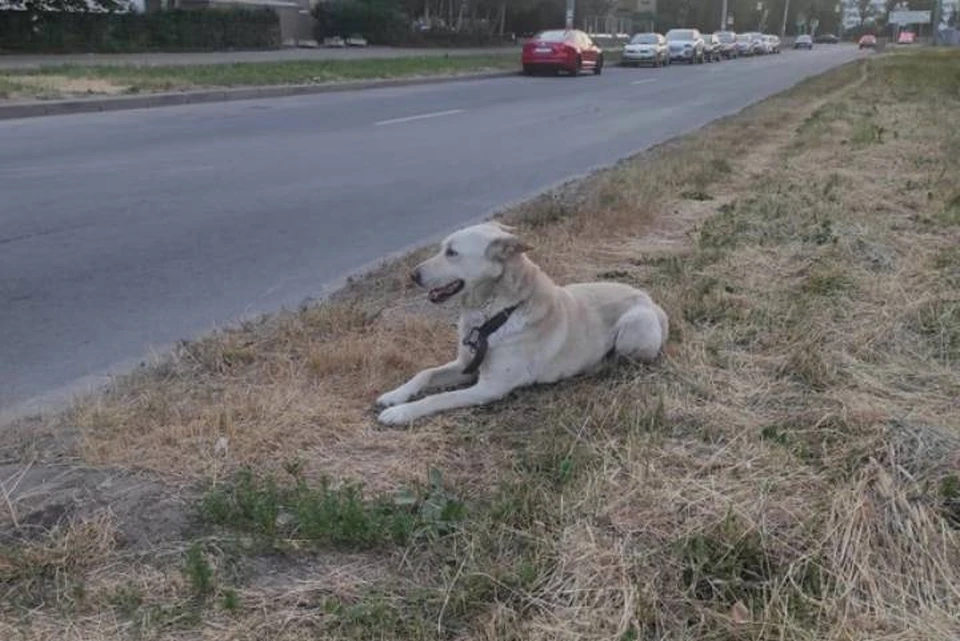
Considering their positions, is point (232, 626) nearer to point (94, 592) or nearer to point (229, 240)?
point (94, 592)

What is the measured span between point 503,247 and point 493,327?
35 centimetres

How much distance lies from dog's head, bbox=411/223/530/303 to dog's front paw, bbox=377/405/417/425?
490 millimetres

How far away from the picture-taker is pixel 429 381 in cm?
443

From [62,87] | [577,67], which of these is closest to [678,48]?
[577,67]

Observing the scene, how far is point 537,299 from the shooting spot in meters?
4.32

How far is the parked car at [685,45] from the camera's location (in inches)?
1896

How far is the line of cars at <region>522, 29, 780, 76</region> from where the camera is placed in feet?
111

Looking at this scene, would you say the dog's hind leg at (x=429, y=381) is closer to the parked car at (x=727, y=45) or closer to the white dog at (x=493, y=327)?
the white dog at (x=493, y=327)

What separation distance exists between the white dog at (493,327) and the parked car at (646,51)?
41.5 m

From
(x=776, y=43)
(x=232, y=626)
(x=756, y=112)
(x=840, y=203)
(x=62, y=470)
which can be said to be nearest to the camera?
(x=232, y=626)

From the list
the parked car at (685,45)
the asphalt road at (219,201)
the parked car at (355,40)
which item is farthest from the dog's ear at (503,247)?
the parked car at (685,45)

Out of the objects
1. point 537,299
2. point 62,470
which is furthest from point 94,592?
point 537,299

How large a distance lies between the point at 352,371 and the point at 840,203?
5701 millimetres

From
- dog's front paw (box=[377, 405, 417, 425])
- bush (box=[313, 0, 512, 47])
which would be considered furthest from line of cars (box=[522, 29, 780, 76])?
dog's front paw (box=[377, 405, 417, 425])
